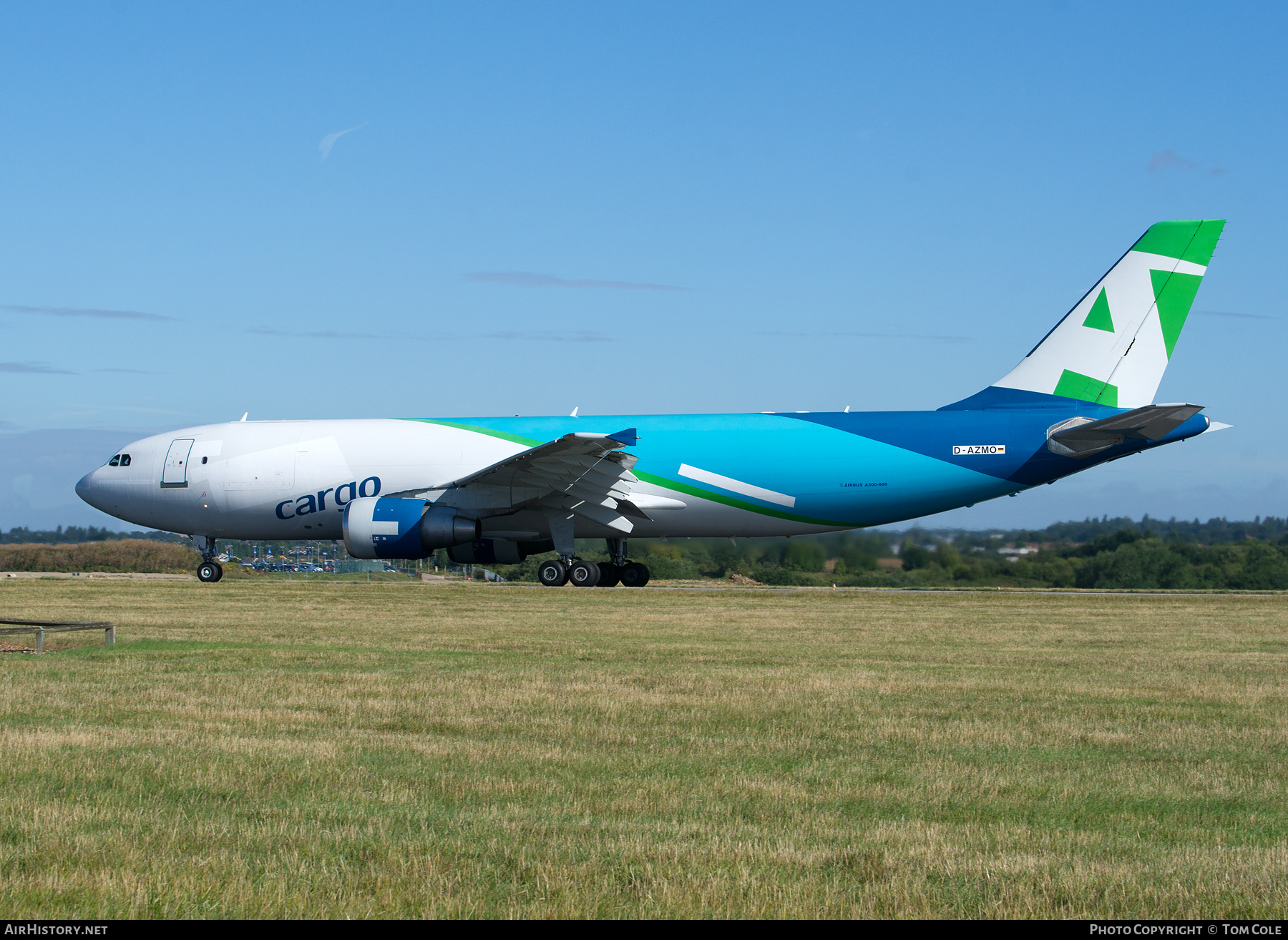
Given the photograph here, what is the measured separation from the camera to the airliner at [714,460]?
90.1 feet

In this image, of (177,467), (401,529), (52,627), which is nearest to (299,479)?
(177,467)

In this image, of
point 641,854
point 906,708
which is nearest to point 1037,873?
point 641,854

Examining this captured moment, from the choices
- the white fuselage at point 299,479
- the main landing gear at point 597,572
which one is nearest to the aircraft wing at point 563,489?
the white fuselage at point 299,479

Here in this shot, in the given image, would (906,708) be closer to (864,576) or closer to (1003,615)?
(1003,615)

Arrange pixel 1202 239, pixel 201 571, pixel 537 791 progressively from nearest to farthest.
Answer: pixel 537 791, pixel 1202 239, pixel 201 571

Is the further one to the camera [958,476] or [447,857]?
[958,476]

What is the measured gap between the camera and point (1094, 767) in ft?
26.8

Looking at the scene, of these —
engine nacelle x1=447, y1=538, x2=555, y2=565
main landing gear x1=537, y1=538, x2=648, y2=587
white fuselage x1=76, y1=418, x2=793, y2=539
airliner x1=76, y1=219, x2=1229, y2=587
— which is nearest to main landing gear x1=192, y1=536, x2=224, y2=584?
white fuselage x1=76, y1=418, x2=793, y2=539

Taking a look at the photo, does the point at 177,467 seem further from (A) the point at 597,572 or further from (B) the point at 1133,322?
(B) the point at 1133,322

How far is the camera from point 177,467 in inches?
1265

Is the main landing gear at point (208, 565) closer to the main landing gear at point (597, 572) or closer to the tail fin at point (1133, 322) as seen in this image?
the main landing gear at point (597, 572)

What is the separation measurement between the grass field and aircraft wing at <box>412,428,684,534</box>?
38.8 feet

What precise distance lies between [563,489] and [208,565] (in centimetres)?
1192

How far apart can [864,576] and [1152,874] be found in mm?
30776
